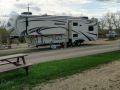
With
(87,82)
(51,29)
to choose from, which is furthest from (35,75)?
(51,29)

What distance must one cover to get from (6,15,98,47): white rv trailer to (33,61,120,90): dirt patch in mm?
11964

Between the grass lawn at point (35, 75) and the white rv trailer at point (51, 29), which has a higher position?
the white rv trailer at point (51, 29)

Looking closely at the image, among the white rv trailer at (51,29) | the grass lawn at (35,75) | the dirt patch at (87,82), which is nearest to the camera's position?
the dirt patch at (87,82)

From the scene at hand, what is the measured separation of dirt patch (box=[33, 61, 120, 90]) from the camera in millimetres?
5868

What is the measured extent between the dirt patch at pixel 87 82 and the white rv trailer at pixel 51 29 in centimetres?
1196

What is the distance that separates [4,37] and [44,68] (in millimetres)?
23012

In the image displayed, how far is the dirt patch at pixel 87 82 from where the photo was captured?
5.87m

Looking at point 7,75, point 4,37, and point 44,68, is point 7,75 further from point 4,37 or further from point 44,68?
point 4,37

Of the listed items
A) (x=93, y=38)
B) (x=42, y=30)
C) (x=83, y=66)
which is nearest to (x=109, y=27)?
(x=93, y=38)

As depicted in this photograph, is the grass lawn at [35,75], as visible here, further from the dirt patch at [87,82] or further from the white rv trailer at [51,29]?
the white rv trailer at [51,29]

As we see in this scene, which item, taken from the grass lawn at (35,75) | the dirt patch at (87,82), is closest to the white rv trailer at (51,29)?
the grass lawn at (35,75)

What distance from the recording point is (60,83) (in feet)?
20.7

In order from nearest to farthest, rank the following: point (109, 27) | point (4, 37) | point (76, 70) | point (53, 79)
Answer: point (53, 79)
point (76, 70)
point (4, 37)
point (109, 27)

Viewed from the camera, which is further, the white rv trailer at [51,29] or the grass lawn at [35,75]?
the white rv trailer at [51,29]
